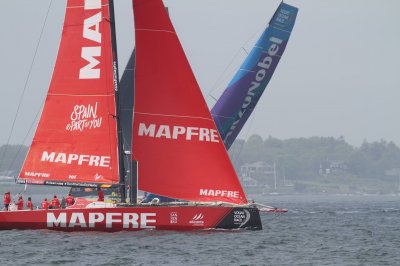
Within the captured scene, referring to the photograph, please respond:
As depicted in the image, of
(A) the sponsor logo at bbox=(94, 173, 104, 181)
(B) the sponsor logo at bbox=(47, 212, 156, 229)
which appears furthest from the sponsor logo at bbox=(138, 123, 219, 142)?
(B) the sponsor logo at bbox=(47, 212, 156, 229)

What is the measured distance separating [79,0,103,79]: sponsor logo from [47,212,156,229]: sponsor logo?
16.0ft

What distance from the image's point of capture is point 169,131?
37281 mm

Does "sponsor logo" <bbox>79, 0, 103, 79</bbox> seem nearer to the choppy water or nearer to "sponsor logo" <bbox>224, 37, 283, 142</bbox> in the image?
the choppy water

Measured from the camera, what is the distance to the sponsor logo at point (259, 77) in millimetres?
52094

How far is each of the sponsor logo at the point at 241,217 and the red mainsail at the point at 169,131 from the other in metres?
0.54

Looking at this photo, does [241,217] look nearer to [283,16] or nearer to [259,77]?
[259,77]

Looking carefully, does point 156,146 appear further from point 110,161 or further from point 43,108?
point 43,108

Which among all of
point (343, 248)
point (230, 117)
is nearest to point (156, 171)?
point (343, 248)

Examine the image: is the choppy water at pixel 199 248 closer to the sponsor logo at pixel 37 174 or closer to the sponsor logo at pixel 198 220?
the sponsor logo at pixel 198 220

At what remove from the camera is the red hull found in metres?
36.2

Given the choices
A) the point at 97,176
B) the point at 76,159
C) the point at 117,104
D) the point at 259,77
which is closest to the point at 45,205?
the point at 76,159

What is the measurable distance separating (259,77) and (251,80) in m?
0.47

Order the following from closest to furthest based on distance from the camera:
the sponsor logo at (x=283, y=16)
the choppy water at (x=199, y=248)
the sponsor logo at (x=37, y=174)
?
the choppy water at (x=199, y=248) < the sponsor logo at (x=37, y=174) < the sponsor logo at (x=283, y=16)

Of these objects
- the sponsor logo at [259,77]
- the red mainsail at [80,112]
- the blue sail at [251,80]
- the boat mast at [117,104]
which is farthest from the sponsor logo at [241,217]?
the sponsor logo at [259,77]
